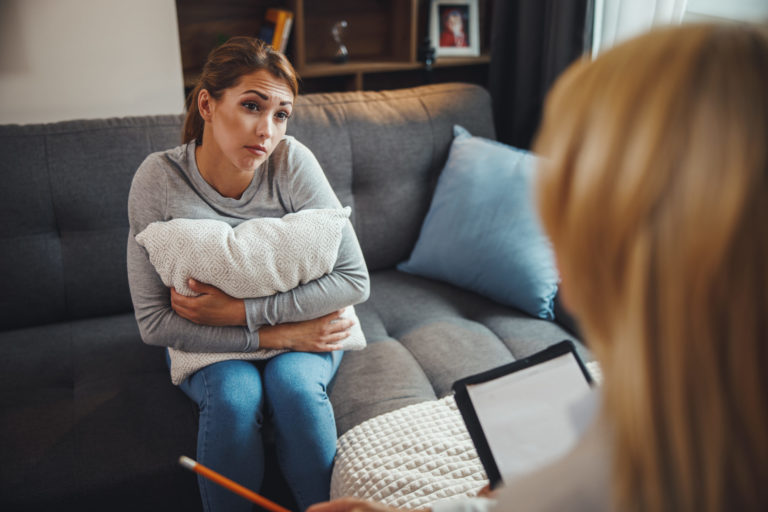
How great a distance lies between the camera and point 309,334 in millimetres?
1410

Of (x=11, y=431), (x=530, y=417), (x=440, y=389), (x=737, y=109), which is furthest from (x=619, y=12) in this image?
(x=11, y=431)

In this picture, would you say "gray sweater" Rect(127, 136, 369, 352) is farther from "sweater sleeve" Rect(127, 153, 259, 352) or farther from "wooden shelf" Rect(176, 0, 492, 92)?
"wooden shelf" Rect(176, 0, 492, 92)

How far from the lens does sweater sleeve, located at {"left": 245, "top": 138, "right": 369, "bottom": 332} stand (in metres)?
1.36

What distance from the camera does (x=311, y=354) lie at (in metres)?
1.41

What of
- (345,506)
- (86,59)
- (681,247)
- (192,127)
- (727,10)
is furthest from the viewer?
(86,59)

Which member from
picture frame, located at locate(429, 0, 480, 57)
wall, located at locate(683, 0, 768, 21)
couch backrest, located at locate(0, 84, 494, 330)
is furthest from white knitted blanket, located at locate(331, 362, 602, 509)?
picture frame, located at locate(429, 0, 480, 57)

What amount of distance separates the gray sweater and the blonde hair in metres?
0.95

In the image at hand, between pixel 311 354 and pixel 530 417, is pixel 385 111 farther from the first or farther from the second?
pixel 530 417

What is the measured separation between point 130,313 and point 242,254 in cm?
65

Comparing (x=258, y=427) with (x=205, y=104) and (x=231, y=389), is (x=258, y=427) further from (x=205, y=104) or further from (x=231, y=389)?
(x=205, y=104)

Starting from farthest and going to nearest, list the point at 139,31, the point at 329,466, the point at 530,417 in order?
the point at 139,31
the point at 329,466
the point at 530,417

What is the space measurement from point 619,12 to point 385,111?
0.81 meters

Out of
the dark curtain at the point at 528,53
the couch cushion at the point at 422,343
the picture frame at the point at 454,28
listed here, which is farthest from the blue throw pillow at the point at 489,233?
the picture frame at the point at 454,28

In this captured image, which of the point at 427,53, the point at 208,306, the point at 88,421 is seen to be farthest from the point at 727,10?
the point at 88,421
